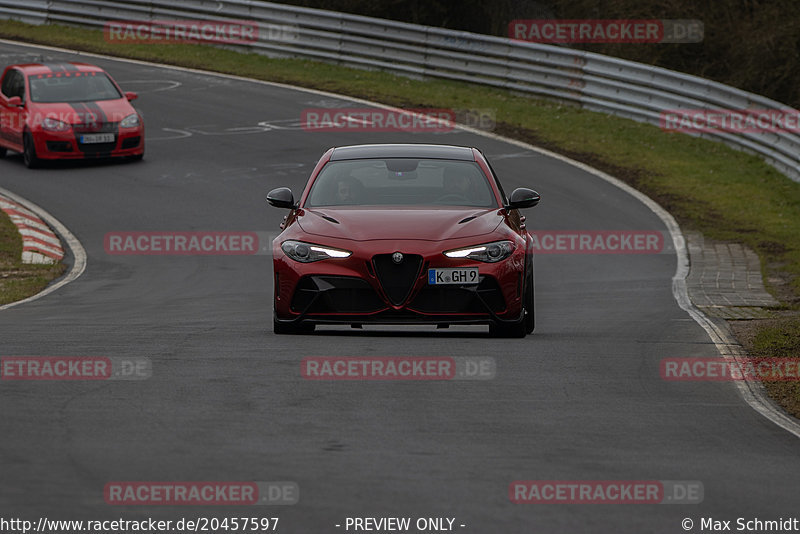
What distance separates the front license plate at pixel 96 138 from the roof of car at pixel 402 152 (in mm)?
12706

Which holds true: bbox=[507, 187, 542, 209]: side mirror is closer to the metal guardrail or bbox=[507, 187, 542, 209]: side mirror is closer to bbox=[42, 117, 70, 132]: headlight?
the metal guardrail

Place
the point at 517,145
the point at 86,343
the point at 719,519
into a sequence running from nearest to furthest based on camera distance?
the point at 719,519 → the point at 86,343 → the point at 517,145

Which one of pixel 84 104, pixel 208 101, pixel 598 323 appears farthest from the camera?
pixel 208 101

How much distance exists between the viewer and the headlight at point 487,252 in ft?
33.9

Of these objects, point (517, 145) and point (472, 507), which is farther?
point (517, 145)

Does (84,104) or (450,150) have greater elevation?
(450,150)

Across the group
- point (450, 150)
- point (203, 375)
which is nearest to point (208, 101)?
point (450, 150)

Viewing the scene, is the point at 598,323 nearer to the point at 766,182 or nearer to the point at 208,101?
the point at 766,182

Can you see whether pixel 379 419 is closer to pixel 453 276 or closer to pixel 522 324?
pixel 453 276

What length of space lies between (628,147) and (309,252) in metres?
17.2

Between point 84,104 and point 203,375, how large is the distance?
16151 mm

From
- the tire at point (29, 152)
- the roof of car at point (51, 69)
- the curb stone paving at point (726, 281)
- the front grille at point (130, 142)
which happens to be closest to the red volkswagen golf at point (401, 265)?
the curb stone paving at point (726, 281)

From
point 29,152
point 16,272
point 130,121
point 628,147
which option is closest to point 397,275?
point 16,272

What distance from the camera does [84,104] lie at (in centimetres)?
2412
